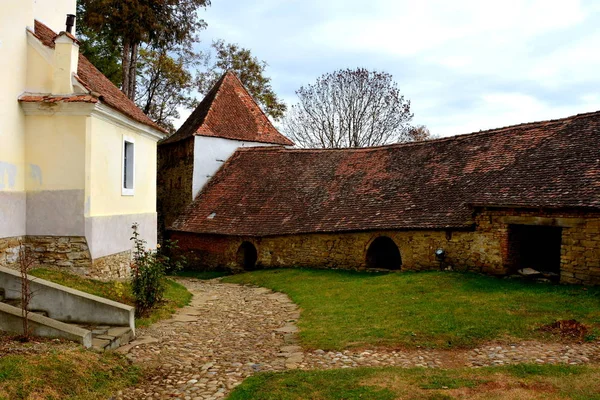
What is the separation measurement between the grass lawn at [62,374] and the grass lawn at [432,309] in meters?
3.29

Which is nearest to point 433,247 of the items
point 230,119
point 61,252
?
point 61,252

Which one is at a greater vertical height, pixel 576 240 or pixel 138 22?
pixel 138 22

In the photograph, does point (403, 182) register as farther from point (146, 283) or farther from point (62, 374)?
point (62, 374)

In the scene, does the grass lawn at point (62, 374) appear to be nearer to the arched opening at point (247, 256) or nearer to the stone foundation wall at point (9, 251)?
the stone foundation wall at point (9, 251)

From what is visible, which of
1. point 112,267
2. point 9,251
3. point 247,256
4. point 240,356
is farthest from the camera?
point 247,256

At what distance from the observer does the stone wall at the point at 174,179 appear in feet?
80.0

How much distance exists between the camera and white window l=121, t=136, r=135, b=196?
491 inches

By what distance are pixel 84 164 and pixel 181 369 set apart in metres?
5.19

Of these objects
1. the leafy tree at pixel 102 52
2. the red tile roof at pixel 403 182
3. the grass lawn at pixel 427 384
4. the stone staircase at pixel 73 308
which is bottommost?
the grass lawn at pixel 427 384

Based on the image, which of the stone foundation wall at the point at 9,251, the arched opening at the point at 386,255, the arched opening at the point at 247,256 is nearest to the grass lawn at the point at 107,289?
the stone foundation wall at the point at 9,251

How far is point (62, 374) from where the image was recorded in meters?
5.93

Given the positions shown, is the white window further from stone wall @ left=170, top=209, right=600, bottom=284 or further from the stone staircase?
stone wall @ left=170, top=209, right=600, bottom=284

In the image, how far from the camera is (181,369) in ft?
23.8

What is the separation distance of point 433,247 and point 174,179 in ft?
50.6
